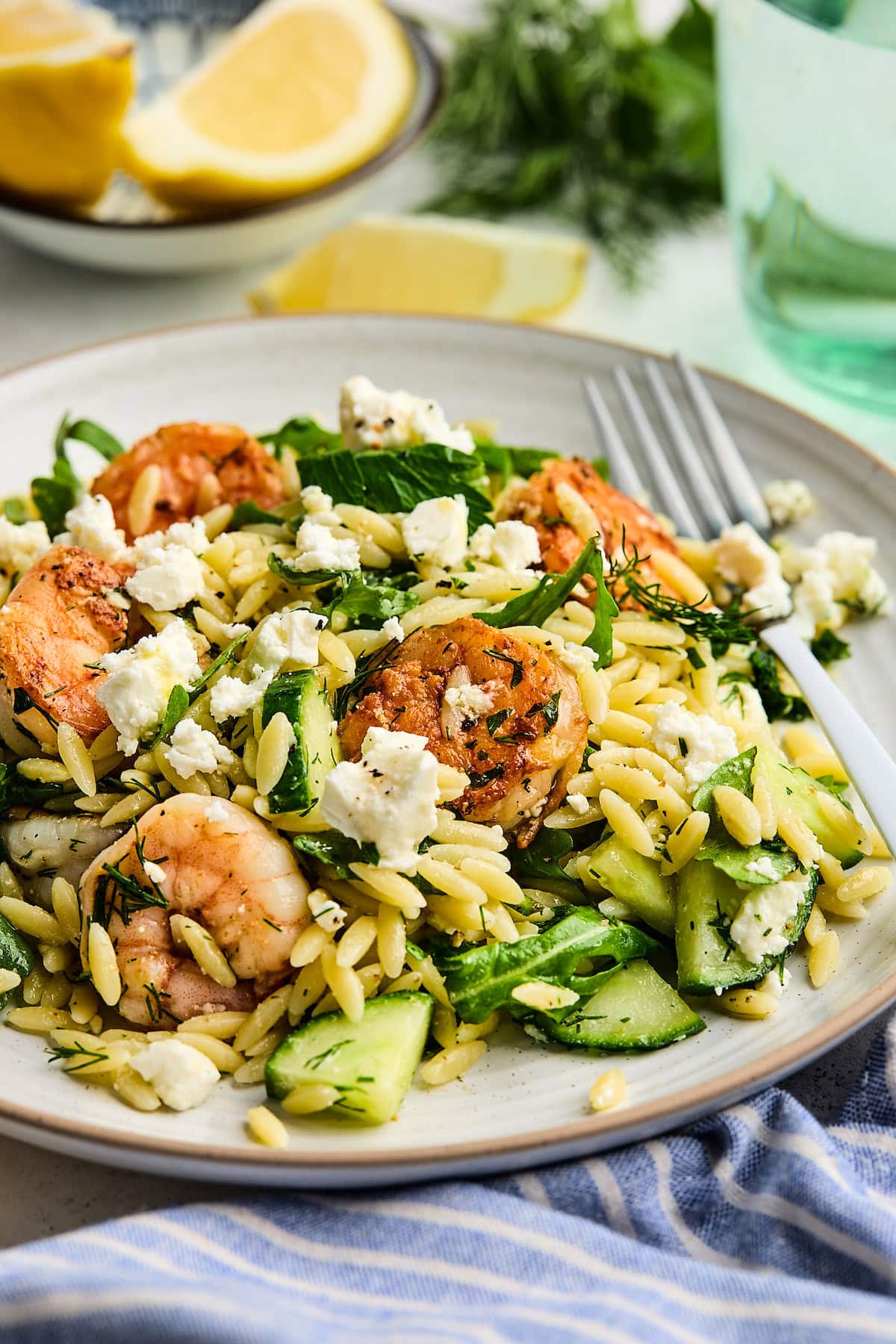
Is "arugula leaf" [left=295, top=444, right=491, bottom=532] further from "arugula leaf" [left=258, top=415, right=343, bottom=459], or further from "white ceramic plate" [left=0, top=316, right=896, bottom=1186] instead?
"white ceramic plate" [left=0, top=316, right=896, bottom=1186]

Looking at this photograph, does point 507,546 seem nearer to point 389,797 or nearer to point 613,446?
point 389,797

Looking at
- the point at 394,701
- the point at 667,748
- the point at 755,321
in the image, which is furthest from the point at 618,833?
the point at 755,321

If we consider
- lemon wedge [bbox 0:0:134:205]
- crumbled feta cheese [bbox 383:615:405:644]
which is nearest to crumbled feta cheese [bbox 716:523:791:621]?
crumbled feta cheese [bbox 383:615:405:644]

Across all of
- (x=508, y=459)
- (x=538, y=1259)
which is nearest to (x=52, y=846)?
(x=538, y=1259)

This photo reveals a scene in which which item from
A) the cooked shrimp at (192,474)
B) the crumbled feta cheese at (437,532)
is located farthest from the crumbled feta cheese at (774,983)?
the cooked shrimp at (192,474)

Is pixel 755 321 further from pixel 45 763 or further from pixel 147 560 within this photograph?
pixel 45 763
